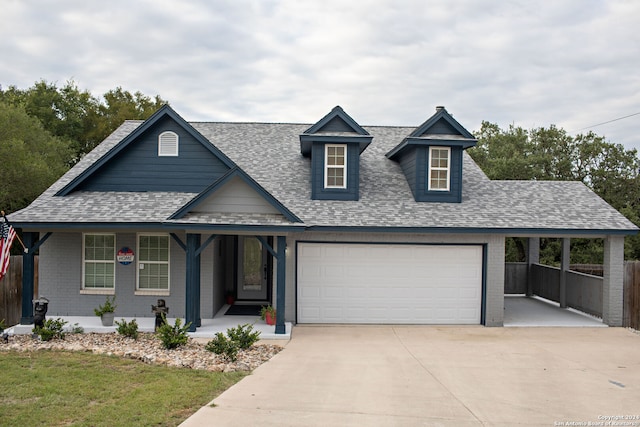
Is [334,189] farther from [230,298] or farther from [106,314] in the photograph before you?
[106,314]

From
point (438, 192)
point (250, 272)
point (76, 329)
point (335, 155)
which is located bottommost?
point (76, 329)

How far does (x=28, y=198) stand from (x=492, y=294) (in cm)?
2148

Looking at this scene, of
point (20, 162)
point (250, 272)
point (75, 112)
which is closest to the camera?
point (250, 272)

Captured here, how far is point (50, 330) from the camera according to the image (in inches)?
460

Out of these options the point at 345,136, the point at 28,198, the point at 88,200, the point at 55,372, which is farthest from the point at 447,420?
the point at 28,198

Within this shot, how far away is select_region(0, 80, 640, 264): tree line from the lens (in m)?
23.3

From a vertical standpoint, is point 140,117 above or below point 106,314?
above

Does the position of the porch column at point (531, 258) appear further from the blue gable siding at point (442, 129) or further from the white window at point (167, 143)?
the white window at point (167, 143)

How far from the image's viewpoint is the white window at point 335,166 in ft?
51.5

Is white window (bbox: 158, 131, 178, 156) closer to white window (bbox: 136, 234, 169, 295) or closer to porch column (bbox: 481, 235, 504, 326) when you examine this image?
white window (bbox: 136, 234, 169, 295)

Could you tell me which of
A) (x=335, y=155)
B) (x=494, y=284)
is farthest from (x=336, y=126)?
(x=494, y=284)

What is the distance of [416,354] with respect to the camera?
36.7 feet

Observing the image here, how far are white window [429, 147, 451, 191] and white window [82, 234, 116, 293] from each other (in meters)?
9.79

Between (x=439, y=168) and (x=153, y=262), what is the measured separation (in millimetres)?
9145
